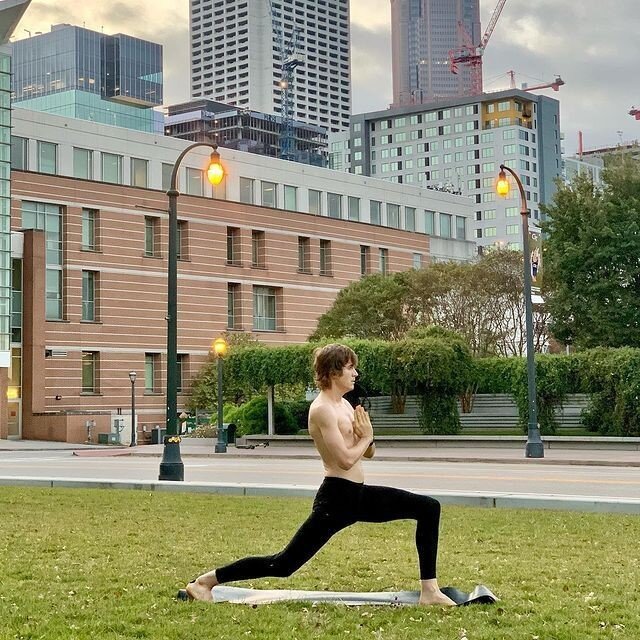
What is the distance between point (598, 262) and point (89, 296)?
31.6m

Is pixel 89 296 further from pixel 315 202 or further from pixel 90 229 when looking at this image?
pixel 315 202

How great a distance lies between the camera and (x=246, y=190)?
76.4 metres

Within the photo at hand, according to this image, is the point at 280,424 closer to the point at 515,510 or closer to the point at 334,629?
the point at 515,510

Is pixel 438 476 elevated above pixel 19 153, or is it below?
below

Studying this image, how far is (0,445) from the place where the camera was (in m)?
54.6

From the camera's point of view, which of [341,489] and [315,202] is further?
[315,202]

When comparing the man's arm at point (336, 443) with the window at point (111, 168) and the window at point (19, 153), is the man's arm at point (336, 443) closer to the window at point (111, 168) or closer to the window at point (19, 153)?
the window at point (19, 153)

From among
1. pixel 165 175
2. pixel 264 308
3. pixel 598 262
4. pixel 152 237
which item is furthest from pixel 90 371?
pixel 598 262

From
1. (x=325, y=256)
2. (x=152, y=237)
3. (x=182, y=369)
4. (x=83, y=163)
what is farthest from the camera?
(x=325, y=256)

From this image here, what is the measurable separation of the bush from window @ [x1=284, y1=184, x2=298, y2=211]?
90.6 ft

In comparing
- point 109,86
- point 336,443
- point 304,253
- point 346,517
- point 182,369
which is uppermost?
point 109,86

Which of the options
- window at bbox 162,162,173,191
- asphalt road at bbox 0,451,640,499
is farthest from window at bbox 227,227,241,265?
asphalt road at bbox 0,451,640,499

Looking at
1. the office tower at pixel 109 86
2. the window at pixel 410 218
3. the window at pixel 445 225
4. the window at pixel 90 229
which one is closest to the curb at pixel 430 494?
the window at pixel 90 229

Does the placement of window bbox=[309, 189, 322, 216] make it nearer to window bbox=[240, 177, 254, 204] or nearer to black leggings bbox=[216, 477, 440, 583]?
window bbox=[240, 177, 254, 204]
